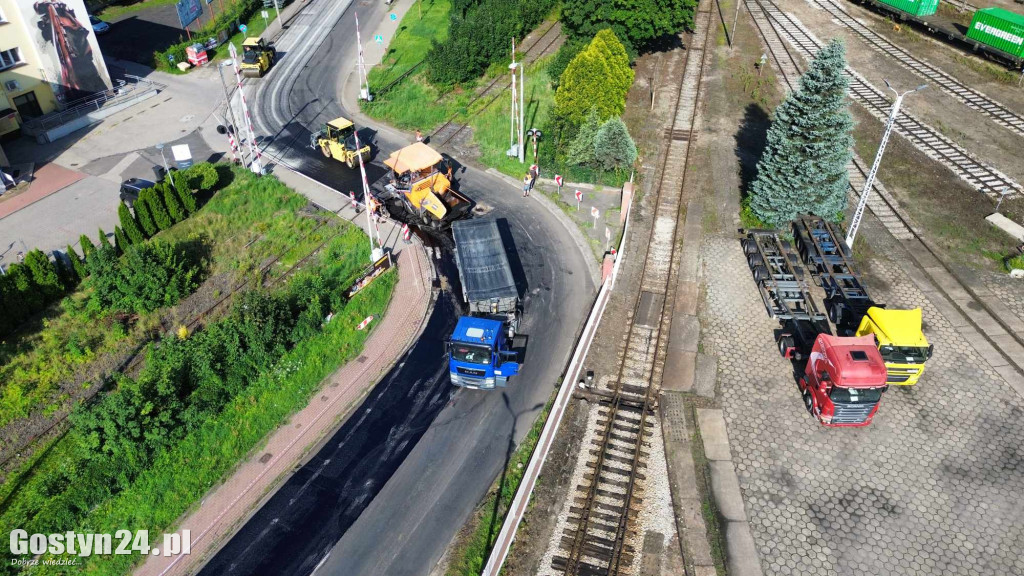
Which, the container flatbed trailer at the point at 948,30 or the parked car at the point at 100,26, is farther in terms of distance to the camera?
the parked car at the point at 100,26

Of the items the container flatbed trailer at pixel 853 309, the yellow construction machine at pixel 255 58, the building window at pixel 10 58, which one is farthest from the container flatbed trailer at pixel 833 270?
the building window at pixel 10 58

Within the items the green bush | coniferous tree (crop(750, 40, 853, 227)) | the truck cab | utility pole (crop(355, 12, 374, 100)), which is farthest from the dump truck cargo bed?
utility pole (crop(355, 12, 374, 100))

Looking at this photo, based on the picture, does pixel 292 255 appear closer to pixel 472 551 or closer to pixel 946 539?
pixel 472 551

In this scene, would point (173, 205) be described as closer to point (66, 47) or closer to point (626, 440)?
point (66, 47)

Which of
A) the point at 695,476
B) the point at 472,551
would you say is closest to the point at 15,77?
the point at 472,551

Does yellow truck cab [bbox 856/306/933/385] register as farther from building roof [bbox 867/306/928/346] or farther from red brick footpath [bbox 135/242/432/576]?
red brick footpath [bbox 135/242/432/576]

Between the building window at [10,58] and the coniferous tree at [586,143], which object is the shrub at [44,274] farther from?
the coniferous tree at [586,143]

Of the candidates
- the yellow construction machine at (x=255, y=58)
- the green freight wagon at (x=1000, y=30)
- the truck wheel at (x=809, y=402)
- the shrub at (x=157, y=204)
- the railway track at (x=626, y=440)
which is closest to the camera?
the railway track at (x=626, y=440)
